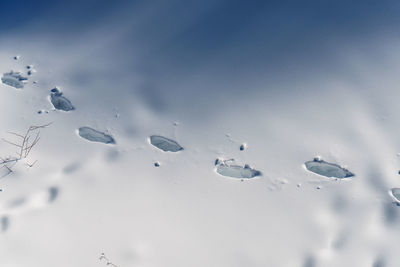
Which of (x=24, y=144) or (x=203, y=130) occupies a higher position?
(x=203, y=130)

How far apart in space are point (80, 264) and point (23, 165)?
0.58m

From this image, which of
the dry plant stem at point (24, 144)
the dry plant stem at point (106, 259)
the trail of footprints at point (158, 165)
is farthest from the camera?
the dry plant stem at point (24, 144)

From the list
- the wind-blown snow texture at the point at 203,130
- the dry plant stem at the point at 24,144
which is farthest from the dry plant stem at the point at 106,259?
the dry plant stem at the point at 24,144

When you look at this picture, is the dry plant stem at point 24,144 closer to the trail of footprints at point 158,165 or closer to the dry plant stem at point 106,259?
the trail of footprints at point 158,165

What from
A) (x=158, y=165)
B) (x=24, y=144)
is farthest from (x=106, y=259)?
(x=24, y=144)

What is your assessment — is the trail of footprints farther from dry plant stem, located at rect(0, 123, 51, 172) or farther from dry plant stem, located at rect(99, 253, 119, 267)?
dry plant stem, located at rect(99, 253, 119, 267)

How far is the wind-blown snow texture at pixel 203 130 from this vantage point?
1723 millimetres

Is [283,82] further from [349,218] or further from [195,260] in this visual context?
[195,260]

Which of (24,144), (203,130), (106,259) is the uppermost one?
(203,130)

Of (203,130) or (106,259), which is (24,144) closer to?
(106,259)

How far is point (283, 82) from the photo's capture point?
2.17 meters

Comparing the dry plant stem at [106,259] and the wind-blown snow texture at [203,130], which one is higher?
the wind-blown snow texture at [203,130]

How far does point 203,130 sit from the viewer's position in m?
2.07

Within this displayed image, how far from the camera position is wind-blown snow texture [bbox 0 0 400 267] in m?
1.72
